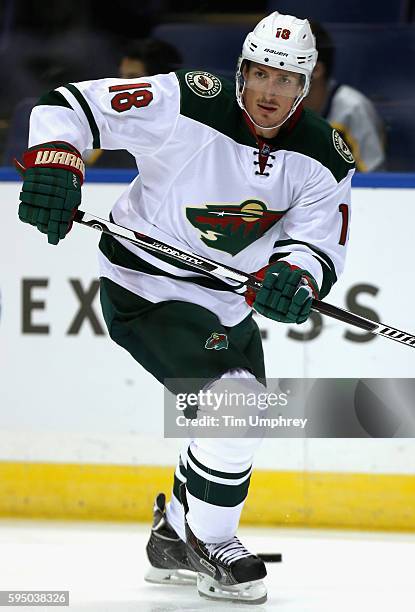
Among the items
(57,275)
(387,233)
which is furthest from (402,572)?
(57,275)

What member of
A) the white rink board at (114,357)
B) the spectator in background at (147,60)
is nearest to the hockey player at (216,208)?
the white rink board at (114,357)

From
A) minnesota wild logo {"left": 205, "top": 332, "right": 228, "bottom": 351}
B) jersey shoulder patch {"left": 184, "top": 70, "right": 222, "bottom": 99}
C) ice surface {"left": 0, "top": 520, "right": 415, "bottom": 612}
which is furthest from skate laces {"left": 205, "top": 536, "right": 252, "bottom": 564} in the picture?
jersey shoulder patch {"left": 184, "top": 70, "right": 222, "bottom": 99}

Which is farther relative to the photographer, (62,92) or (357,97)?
(357,97)

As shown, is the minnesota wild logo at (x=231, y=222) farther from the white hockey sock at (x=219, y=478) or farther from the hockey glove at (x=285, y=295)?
the white hockey sock at (x=219, y=478)

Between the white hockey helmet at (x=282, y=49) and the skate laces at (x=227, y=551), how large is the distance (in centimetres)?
93

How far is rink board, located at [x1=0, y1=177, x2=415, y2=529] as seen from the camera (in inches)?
138

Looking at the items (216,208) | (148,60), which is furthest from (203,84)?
(148,60)

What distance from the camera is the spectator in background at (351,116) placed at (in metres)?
3.72

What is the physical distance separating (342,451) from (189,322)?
1.06 metres

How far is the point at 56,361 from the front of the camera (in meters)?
3.60

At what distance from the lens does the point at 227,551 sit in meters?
2.67

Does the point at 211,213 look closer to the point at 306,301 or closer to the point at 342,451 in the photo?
the point at 306,301

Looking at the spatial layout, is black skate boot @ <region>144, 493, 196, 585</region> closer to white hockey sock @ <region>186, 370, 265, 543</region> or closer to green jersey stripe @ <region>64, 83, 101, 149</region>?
white hockey sock @ <region>186, 370, 265, 543</region>

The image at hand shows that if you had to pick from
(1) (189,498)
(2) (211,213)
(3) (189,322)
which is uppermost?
(2) (211,213)
